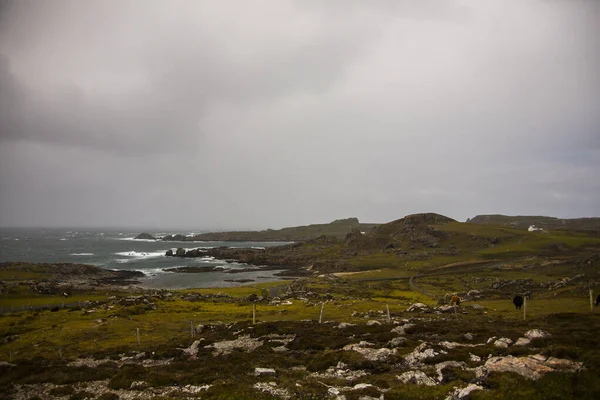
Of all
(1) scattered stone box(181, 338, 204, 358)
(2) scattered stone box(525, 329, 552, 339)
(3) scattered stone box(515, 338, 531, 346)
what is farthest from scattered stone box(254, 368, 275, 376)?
(2) scattered stone box(525, 329, 552, 339)

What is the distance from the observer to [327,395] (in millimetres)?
20531

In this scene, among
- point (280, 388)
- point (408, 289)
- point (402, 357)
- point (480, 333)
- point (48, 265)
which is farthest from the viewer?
point (48, 265)

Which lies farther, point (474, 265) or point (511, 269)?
point (474, 265)

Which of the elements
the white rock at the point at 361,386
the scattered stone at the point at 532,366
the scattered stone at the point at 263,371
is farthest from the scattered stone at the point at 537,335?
the scattered stone at the point at 263,371

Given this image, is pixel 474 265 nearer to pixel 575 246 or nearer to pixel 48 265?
pixel 575 246

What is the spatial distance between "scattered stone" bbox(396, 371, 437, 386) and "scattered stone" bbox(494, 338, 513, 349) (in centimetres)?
893

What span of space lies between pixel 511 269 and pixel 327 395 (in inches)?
5849

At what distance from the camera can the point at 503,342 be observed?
92.2ft

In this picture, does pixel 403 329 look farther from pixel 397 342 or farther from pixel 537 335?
pixel 537 335

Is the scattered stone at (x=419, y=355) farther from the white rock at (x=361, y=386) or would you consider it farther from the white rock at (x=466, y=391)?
the white rock at (x=466, y=391)

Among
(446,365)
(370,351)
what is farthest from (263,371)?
(446,365)

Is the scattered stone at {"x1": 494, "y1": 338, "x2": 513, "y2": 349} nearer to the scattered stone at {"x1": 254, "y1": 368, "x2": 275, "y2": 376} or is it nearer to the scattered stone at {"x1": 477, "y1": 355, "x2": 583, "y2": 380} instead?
the scattered stone at {"x1": 477, "y1": 355, "x2": 583, "y2": 380}

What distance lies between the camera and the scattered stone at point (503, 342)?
90.2 ft

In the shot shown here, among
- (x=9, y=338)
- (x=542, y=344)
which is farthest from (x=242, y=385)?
(x=9, y=338)
